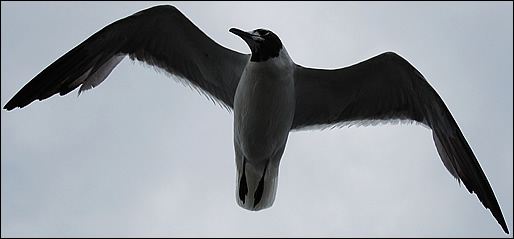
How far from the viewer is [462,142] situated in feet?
17.9

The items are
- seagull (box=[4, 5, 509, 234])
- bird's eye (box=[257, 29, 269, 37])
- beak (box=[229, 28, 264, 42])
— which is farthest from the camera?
seagull (box=[4, 5, 509, 234])

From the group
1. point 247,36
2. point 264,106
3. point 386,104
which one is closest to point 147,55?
point 247,36

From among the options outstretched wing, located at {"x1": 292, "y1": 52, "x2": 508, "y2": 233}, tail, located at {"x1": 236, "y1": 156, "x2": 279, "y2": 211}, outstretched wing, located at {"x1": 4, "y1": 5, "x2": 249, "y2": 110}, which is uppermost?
outstretched wing, located at {"x1": 4, "y1": 5, "x2": 249, "y2": 110}

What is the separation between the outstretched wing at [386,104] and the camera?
5309mm

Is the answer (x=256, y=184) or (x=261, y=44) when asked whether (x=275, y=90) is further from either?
(x=256, y=184)

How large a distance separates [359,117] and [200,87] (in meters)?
1.23

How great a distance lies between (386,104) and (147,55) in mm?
1830

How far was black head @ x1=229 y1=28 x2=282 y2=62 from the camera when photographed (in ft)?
15.9

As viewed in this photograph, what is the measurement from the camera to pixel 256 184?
17.4 feet

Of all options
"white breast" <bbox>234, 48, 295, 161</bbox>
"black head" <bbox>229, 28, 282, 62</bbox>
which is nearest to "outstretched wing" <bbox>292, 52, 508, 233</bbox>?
"white breast" <bbox>234, 48, 295, 161</bbox>

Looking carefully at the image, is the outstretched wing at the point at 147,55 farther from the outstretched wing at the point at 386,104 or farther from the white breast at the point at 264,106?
the outstretched wing at the point at 386,104

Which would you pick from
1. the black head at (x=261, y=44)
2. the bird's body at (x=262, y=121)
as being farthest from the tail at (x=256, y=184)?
the black head at (x=261, y=44)

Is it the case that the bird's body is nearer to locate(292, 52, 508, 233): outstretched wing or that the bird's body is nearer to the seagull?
the seagull

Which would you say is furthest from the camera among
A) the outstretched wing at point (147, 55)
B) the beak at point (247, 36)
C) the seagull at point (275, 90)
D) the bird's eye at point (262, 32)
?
the outstretched wing at point (147, 55)
